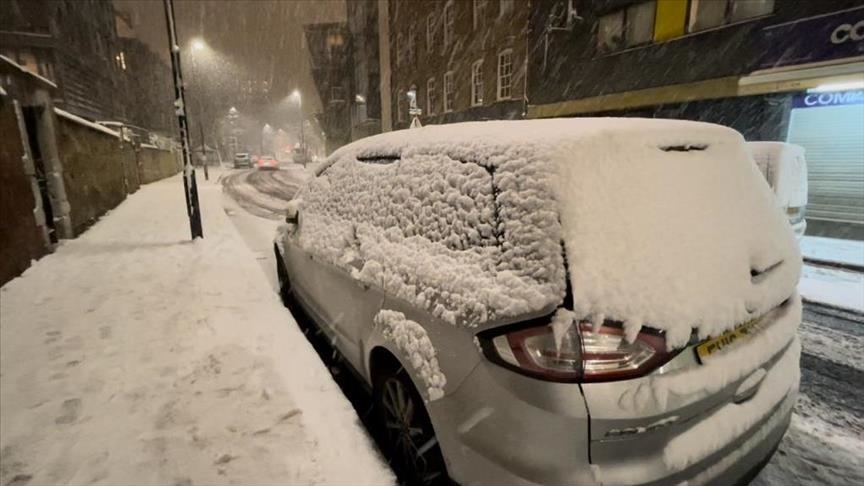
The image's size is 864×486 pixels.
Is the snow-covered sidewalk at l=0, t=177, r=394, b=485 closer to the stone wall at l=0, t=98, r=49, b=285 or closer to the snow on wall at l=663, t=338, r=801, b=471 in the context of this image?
the stone wall at l=0, t=98, r=49, b=285

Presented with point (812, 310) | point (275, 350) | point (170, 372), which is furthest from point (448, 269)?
point (812, 310)

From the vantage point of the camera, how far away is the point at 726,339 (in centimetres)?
175

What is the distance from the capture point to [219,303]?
16.8 feet

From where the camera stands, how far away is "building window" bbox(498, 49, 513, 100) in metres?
20.0

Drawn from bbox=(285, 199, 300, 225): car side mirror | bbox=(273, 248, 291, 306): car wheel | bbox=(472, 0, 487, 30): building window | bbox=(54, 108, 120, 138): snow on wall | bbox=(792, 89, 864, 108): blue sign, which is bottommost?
bbox=(273, 248, 291, 306): car wheel

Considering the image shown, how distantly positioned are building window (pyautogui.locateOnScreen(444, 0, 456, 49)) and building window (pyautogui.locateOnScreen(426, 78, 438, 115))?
8.82ft

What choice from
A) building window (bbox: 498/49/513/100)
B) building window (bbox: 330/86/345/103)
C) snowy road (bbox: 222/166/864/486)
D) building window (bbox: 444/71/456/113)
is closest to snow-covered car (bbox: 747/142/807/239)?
snowy road (bbox: 222/166/864/486)

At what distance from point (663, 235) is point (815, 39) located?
11991 millimetres

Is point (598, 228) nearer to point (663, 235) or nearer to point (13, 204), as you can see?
point (663, 235)

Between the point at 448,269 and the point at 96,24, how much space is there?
162ft

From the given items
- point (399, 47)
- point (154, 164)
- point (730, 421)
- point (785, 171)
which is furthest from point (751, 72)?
point (154, 164)

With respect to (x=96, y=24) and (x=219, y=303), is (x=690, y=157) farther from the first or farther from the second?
(x=96, y=24)

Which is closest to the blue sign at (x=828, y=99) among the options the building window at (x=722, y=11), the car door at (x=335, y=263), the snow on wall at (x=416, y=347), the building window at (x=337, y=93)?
the building window at (x=722, y=11)

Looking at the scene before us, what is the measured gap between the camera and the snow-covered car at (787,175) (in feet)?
22.5
